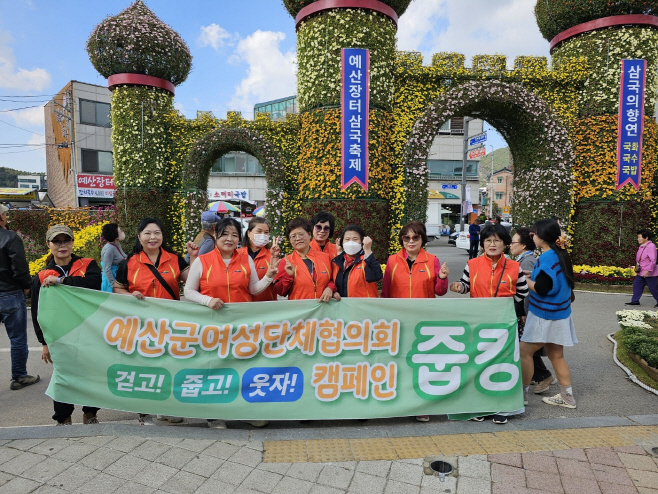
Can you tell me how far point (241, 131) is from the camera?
10.8 metres

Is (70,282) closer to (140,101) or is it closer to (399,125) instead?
(399,125)

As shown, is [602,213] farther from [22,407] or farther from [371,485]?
[22,407]

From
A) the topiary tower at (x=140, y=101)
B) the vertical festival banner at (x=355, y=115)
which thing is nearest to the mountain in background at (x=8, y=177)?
the topiary tower at (x=140, y=101)

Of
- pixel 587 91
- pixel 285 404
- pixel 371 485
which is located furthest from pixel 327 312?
pixel 587 91

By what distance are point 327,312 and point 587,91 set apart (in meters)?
11.2

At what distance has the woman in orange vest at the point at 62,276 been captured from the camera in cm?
362

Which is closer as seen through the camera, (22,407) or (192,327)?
(192,327)

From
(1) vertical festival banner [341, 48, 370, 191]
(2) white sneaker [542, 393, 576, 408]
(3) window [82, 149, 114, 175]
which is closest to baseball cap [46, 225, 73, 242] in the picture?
(2) white sneaker [542, 393, 576, 408]

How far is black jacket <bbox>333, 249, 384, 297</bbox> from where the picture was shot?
3.76 metres

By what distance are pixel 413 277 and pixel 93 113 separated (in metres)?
34.3

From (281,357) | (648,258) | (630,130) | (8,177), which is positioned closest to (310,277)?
(281,357)

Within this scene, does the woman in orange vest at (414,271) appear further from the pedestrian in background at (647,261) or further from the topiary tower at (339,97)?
the pedestrian in background at (647,261)

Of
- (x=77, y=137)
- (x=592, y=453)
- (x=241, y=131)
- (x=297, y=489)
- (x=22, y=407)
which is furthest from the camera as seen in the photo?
(x=77, y=137)

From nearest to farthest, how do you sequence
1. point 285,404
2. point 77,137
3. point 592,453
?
point 592,453 → point 285,404 → point 77,137
